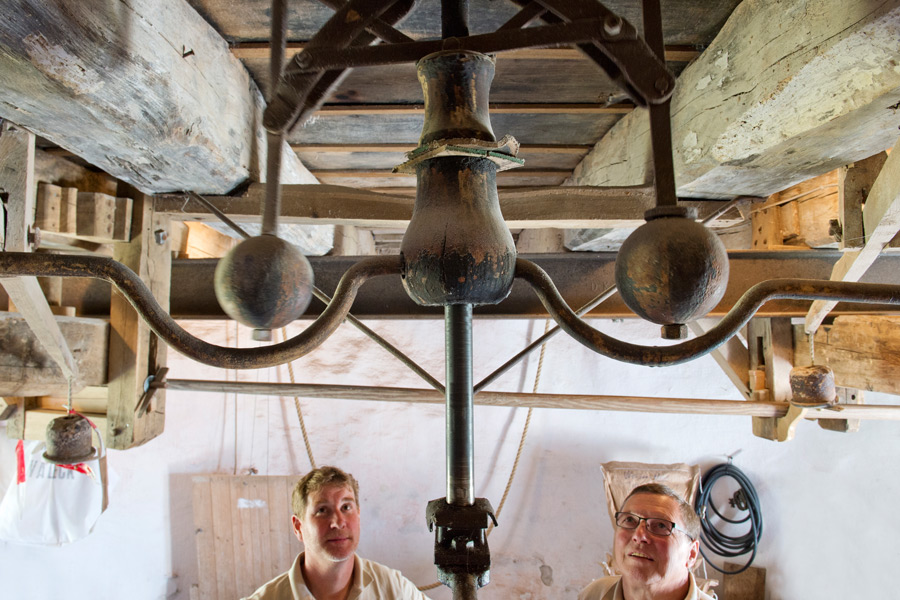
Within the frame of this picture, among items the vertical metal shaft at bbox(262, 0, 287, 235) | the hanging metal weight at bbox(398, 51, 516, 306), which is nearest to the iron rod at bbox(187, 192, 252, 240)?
the vertical metal shaft at bbox(262, 0, 287, 235)

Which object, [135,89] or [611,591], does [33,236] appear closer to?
[135,89]

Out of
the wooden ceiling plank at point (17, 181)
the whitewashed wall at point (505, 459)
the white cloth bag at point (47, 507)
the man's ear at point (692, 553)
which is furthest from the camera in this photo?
the whitewashed wall at point (505, 459)

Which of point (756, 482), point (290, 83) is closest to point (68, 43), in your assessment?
point (290, 83)

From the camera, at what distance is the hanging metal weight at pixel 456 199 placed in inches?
22.9

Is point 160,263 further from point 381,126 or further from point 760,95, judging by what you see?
point 760,95

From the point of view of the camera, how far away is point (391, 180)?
7.55 ft

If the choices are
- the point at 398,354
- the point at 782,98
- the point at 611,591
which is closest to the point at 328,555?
the point at 611,591

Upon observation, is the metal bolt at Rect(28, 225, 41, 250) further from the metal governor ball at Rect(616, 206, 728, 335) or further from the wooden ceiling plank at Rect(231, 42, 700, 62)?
the metal governor ball at Rect(616, 206, 728, 335)

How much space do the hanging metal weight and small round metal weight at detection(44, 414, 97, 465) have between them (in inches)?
71.7

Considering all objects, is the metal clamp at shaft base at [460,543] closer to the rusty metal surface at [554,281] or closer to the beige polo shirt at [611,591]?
the rusty metal surface at [554,281]

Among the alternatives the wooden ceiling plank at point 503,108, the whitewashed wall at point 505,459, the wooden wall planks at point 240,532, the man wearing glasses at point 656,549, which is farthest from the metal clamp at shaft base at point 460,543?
the wooden wall planks at point 240,532

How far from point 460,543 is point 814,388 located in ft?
6.47

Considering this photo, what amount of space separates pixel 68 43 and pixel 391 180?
1.55 m

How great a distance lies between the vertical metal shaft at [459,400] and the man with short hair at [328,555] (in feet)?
5.54
